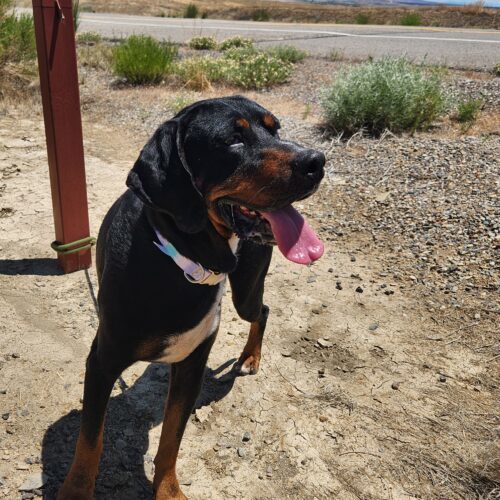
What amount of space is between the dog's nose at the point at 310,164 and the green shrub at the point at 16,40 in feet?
23.7

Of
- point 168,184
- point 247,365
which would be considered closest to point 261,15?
point 247,365

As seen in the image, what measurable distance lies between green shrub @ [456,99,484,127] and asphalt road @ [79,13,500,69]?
352 centimetres

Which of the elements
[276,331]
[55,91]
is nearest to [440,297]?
[276,331]

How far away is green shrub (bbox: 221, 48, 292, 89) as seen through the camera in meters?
9.02

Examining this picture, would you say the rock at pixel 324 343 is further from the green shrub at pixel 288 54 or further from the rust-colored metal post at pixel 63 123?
the green shrub at pixel 288 54

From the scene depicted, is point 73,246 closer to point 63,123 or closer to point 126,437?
point 63,123

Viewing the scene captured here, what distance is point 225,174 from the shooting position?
6.59 feet

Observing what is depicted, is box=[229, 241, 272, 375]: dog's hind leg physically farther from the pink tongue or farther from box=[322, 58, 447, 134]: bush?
box=[322, 58, 447, 134]: bush

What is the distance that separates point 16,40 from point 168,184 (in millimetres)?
7341

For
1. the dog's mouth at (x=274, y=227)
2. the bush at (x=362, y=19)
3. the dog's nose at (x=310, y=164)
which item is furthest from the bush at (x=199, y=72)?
the bush at (x=362, y=19)

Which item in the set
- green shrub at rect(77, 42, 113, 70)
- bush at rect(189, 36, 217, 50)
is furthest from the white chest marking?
bush at rect(189, 36, 217, 50)

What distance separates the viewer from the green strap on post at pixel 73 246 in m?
3.98

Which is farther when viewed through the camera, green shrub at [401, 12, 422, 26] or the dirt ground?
green shrub at [401, 12, 422, 26]

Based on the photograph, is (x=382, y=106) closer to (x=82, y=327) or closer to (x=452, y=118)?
(x=452, y=118)
